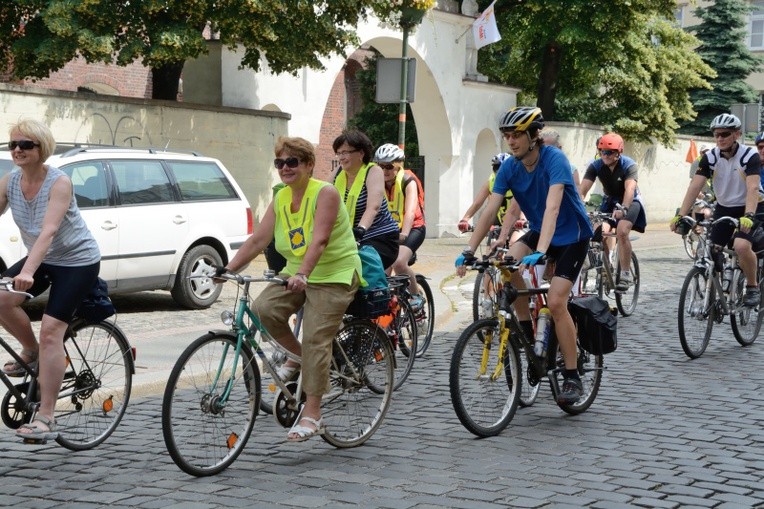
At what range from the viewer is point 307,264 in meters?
6.40

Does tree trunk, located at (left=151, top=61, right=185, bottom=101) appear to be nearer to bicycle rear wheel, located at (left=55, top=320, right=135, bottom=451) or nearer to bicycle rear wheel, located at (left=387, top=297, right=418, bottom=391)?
bicycle rear wheel, located at (left=387, top=297, right=418, bottom=391)

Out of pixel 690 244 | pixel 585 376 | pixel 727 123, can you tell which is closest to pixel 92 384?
pixel 585 376

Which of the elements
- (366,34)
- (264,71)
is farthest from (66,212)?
(366,34)

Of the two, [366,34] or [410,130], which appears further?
[410,130]

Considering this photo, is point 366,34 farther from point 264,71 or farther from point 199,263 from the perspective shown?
point 199,263

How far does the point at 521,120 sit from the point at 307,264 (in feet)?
5.75

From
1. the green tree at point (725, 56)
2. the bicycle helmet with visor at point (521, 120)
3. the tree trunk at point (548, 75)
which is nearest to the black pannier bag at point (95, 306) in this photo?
the bicycle helmet with visor at point (521, 120)

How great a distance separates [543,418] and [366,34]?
1759 centimetres

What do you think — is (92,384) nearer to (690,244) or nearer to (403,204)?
(403,204)

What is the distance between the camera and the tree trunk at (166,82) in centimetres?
1988

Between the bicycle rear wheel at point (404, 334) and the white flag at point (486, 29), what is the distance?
1747 cm

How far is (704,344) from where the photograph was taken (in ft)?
35.2

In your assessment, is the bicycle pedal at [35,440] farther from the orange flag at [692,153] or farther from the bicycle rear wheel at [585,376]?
the orange flag at [692,153]

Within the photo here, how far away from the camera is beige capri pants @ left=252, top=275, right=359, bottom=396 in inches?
256
